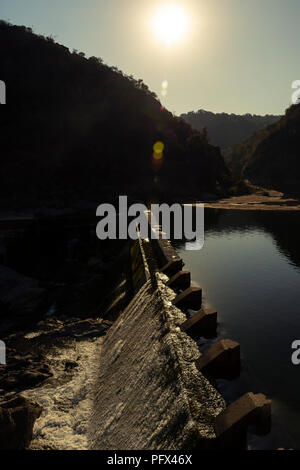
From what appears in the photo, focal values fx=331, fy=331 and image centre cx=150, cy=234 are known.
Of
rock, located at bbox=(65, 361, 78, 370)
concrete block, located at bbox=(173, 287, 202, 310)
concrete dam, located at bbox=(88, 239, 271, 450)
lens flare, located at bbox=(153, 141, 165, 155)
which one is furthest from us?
lens flare, located at bbox=(153, 141, 165, 155)

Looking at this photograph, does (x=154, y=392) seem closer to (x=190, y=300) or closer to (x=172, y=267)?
(x=190, y=300)

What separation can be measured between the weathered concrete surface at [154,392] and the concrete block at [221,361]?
0.29 metres

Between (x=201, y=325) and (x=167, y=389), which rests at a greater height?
(x=201, y=325)

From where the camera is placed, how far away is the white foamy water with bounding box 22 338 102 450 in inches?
428

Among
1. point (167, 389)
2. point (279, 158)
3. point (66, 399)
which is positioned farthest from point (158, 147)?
point (167, 389)

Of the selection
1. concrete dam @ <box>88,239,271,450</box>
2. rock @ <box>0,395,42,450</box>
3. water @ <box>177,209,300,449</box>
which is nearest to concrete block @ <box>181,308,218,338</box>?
concrete dam @ <box>88,239,271,450</box>

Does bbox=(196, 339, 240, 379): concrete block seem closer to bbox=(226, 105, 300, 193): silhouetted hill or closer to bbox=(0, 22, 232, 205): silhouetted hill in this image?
bbox=(0, 22, 232, 205): silhouetted hill

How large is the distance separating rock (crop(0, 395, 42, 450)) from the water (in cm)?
740

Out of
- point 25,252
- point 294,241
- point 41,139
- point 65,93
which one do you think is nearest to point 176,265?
point 294,241

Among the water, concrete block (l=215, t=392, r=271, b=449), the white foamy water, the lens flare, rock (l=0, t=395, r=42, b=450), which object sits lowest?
the white foamy water

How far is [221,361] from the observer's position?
9.73m

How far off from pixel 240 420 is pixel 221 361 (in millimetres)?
2573

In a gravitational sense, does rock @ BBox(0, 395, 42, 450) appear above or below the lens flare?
below
